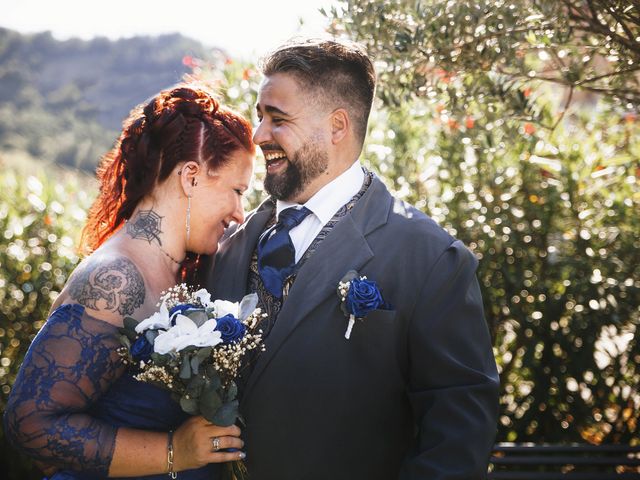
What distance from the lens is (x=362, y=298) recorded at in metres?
2.42

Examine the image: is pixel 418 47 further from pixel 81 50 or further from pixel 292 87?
pixel 81 50

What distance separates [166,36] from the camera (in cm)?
1994

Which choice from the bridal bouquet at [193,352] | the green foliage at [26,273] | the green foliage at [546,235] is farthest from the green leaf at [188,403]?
the green foliage at [26,273]

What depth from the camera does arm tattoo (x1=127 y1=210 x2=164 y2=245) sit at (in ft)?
8.98

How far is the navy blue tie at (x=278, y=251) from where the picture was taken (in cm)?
281

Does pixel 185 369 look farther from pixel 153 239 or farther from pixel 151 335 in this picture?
pixel 153 239

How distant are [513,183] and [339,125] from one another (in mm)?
1891

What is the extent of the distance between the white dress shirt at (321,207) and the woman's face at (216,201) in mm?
256

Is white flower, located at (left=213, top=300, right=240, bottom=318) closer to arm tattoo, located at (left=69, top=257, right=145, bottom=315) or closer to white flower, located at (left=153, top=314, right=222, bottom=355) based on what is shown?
white flower, located at (left=153, top=314, right=222, bottom=355)

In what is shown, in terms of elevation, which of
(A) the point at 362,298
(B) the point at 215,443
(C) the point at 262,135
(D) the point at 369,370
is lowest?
(B) the point at 215,443

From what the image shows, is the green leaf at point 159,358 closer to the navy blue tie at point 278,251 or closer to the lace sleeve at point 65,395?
the lace sleeve at point 65,395

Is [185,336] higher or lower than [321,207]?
lower

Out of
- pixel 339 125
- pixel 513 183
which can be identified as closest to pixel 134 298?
pixel 339 125

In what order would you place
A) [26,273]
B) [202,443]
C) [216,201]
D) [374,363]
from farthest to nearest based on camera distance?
[26,273] → [216,201] → [374,363] → [202,443]
